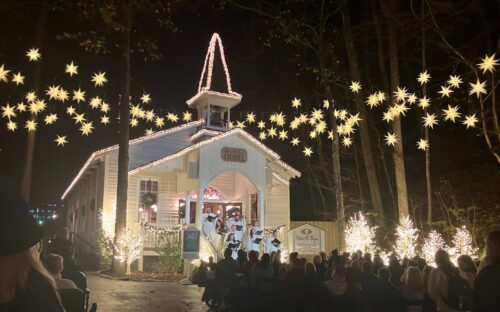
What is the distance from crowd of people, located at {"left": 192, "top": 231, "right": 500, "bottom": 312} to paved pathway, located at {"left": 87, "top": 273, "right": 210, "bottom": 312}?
171cm

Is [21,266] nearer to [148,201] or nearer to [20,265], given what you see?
[20,265]

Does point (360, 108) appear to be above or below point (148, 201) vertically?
above

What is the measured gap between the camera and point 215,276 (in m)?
10.2

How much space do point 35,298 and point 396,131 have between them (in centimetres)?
1783

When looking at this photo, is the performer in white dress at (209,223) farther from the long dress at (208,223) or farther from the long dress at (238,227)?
the long dress at (238,227)

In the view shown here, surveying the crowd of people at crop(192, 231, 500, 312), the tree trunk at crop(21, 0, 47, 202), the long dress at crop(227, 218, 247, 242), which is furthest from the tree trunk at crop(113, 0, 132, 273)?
the crowd of people at crop(192, 231, 500, 312)

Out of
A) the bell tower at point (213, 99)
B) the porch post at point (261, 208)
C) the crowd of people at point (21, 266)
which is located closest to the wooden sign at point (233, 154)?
the porch post at point (261, 208)

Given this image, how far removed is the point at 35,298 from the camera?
7.45 feet

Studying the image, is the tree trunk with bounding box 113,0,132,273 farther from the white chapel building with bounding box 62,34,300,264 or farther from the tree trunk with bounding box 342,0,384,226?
the tree trunk with bounding box 342,0,384,226

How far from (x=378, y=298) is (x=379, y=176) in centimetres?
2299

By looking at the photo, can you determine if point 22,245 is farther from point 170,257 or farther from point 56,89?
point 170,257

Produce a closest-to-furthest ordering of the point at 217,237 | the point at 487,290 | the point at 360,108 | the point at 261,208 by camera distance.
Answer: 1. the point at 487,290
2. the point at 217,237
3. the point at 360,108
4. the point at 261,208

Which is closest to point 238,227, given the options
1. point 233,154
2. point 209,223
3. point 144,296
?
point 209,223

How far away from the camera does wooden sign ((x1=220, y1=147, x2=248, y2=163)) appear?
21.3 meters
